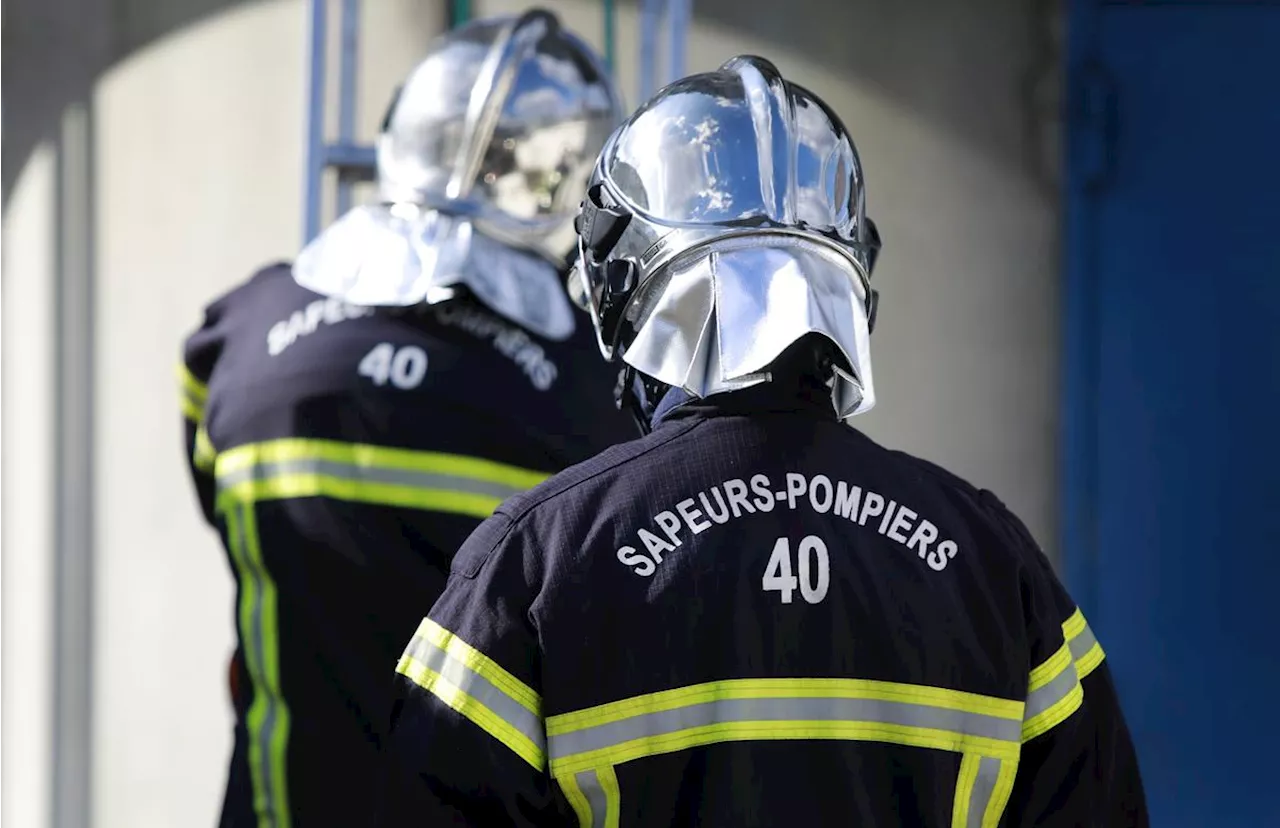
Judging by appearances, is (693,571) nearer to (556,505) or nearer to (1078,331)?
(556,505)

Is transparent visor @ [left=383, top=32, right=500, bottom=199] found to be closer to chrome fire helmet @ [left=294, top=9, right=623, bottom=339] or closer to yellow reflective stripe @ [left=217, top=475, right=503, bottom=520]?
chrome fire helmet @ [left=294, top=9, right=623, bottom=339]

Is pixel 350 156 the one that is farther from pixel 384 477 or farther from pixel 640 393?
pixel 640 393

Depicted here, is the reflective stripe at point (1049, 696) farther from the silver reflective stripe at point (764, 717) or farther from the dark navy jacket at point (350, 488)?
the dark navy jacket at point (350, 488)

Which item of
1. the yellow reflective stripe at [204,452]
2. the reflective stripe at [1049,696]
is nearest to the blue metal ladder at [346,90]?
the yellow reflective stripe at [204,452]

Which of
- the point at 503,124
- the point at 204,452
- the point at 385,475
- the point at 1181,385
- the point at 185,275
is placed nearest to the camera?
the point at 385,475

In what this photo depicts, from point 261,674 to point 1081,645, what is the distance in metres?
1.06

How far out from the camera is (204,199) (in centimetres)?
346

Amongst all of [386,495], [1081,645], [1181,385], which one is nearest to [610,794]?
[1081,645]

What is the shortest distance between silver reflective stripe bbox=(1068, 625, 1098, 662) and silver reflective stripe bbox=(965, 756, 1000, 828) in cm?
15

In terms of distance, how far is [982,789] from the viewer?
58.2 inches

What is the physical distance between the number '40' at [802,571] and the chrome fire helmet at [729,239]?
0.49 feet

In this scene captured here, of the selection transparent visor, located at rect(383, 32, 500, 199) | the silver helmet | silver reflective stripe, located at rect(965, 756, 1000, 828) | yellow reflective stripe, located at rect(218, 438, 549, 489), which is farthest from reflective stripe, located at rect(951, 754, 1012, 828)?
transparent visor, located at rect(383, 32, 500, 199)

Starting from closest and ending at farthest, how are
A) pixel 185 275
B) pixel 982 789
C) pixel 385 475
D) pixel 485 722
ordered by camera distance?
1. pixel 485 722
2. pixel 982 789
3. pixel 385 475
4. pixel 185 275

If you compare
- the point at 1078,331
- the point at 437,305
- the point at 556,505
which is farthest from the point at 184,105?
the point at 556,505
